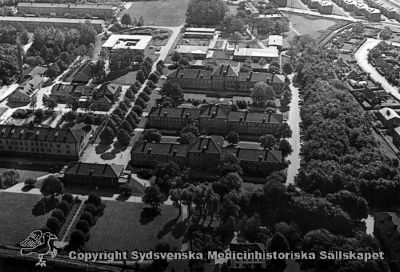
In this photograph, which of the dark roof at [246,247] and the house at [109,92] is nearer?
the dark roof at [246,247]

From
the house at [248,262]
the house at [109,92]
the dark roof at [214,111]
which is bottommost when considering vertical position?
the house at [109,92]

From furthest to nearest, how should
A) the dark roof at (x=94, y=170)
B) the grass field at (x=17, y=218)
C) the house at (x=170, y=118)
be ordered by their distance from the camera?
1. the house at (x=170, y=118)
2. the dark roof at (x=94, y=170)
3. the grass field at (x=17, y=218)

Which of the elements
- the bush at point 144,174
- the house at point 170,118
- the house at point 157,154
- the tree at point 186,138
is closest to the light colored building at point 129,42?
the house at point 170,118

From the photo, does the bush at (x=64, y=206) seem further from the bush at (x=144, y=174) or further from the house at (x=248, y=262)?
the house at (x=248, y=262)

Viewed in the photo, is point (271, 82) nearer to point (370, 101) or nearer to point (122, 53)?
point (370, 101)

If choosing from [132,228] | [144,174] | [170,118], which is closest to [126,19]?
[170,118]

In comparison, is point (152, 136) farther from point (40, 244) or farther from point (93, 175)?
point (40, 244)

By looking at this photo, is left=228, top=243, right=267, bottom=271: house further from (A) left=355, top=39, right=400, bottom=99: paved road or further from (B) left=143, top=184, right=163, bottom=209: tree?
(A) left=355, top=39, right=400, bottom=99: paved road
